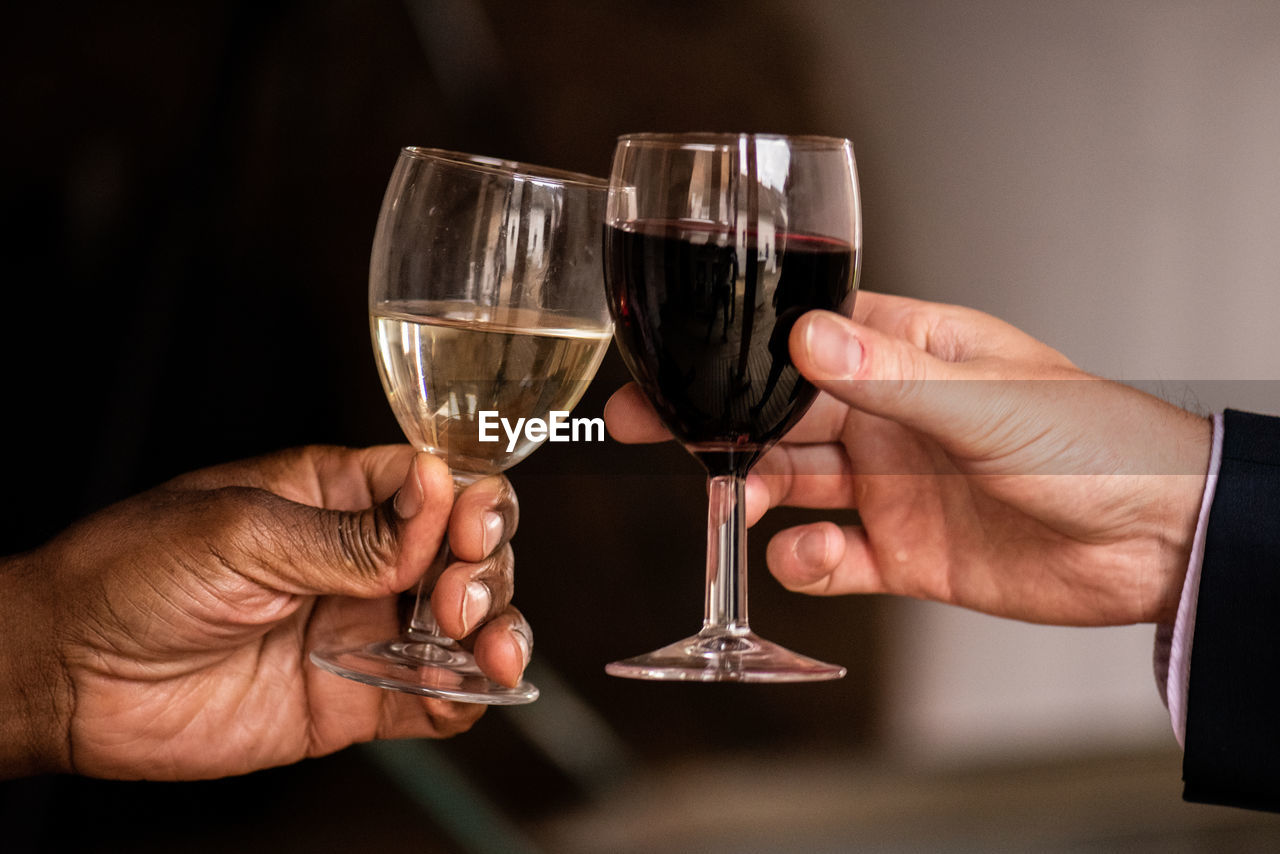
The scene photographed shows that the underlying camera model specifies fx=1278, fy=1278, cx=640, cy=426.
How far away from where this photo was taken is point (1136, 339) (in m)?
1.48

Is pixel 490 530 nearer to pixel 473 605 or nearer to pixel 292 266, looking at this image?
pixel 473 605

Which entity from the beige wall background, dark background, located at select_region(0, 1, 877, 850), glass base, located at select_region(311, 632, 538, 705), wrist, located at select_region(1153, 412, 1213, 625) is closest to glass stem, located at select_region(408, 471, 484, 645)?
glass base, located at select_region(311, 632, 538, 705)

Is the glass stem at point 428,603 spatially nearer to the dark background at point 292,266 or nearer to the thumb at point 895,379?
the thumb at point 895,379

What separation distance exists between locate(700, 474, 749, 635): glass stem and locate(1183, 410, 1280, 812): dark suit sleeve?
1.10 feet

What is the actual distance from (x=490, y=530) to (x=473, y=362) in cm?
15

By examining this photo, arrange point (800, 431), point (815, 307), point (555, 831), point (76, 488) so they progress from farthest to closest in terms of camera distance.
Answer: point (555, 831) < point (76, 488) < point (800, 431) < point (815, 307)

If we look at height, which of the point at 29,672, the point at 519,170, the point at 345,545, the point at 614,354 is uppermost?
the point at 519,170

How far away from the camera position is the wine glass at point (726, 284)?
605 millimetres

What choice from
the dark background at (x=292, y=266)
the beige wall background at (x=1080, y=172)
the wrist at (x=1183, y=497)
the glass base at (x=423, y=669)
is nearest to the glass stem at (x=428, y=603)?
the glass base at (x=423, y=669)

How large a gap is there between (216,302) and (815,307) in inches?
35.9

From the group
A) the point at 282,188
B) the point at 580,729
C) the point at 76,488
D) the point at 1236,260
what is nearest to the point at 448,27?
the point at 282,188

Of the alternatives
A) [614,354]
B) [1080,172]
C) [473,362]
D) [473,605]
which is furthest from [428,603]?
[1080,172]

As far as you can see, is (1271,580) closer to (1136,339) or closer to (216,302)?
(1136,339)

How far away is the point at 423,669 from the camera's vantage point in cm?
73
